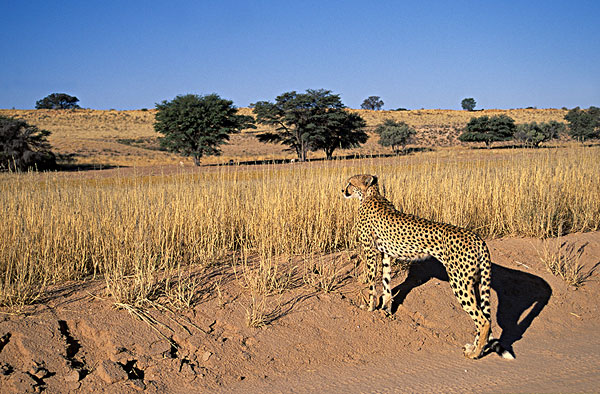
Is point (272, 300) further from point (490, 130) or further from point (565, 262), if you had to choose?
point (490, 130)

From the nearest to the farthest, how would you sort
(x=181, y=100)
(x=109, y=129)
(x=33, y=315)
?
(x=33, y=315), (x=181, y=100), (x=109, y=129)

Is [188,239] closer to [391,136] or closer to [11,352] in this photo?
[11,352]

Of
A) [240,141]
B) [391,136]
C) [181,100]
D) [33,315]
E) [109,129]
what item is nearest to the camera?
[33,315]

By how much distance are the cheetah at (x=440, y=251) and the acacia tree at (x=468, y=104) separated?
92068 millimetres

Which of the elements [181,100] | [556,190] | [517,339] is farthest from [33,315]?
[181,100]

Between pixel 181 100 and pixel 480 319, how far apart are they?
2936 cm

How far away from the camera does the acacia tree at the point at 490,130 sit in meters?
39.8

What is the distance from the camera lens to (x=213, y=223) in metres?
6.17

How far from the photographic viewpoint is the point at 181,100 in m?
30.9

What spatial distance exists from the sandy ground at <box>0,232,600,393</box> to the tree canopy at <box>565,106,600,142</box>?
144 feet

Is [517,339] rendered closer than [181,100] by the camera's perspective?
Yes

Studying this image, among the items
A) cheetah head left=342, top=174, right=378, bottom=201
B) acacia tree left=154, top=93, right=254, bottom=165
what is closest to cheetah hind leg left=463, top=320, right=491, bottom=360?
cheetah head left=342, top=174, right=378, bottom=201

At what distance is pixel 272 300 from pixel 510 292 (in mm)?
2558

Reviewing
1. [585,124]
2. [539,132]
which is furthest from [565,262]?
[585,124]
